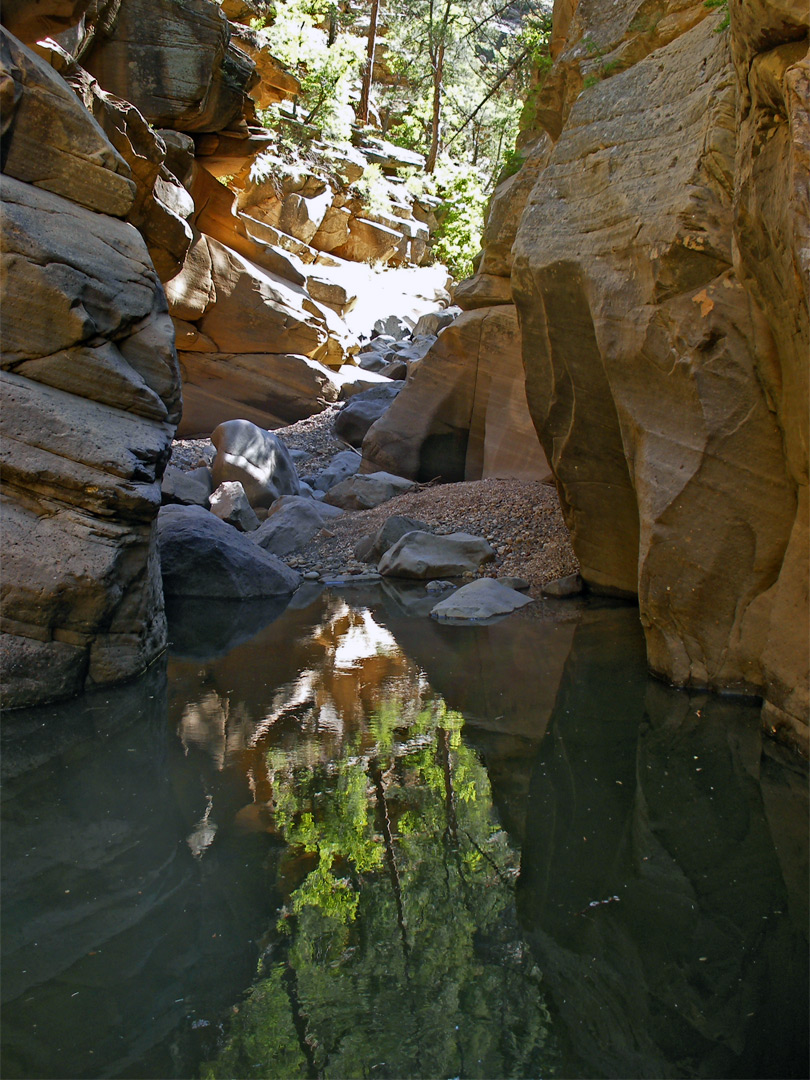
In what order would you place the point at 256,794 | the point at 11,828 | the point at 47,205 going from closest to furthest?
1. the point at 11,828
2. the point at 256,794
3. the point at 47,205

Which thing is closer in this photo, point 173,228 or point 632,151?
point 632,151

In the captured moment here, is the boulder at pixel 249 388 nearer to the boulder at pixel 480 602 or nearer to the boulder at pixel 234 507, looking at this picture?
the boulder at pixel 234 507

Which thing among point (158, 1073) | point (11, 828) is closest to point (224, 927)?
point (158, 1073)

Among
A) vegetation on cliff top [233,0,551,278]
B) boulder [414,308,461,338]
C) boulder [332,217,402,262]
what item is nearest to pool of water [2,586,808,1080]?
boulder [414,308,461,338]

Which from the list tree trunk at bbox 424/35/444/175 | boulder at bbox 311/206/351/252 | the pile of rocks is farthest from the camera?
tree trunk at bbox 424/35/444/175

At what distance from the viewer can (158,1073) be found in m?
2.18

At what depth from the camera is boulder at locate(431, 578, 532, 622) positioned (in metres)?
7.61

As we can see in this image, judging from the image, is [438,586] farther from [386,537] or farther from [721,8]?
[721,8]

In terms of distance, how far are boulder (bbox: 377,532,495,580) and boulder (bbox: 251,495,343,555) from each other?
1.53 m

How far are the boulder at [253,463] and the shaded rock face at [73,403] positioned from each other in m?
4.98

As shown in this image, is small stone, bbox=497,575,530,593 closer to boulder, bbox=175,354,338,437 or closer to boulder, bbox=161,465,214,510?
boulder, bbox=161,465,214,510

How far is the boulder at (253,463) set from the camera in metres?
12.0

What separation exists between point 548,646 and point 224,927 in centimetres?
407

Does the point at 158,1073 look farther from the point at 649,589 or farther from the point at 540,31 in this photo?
the point at 540,31
